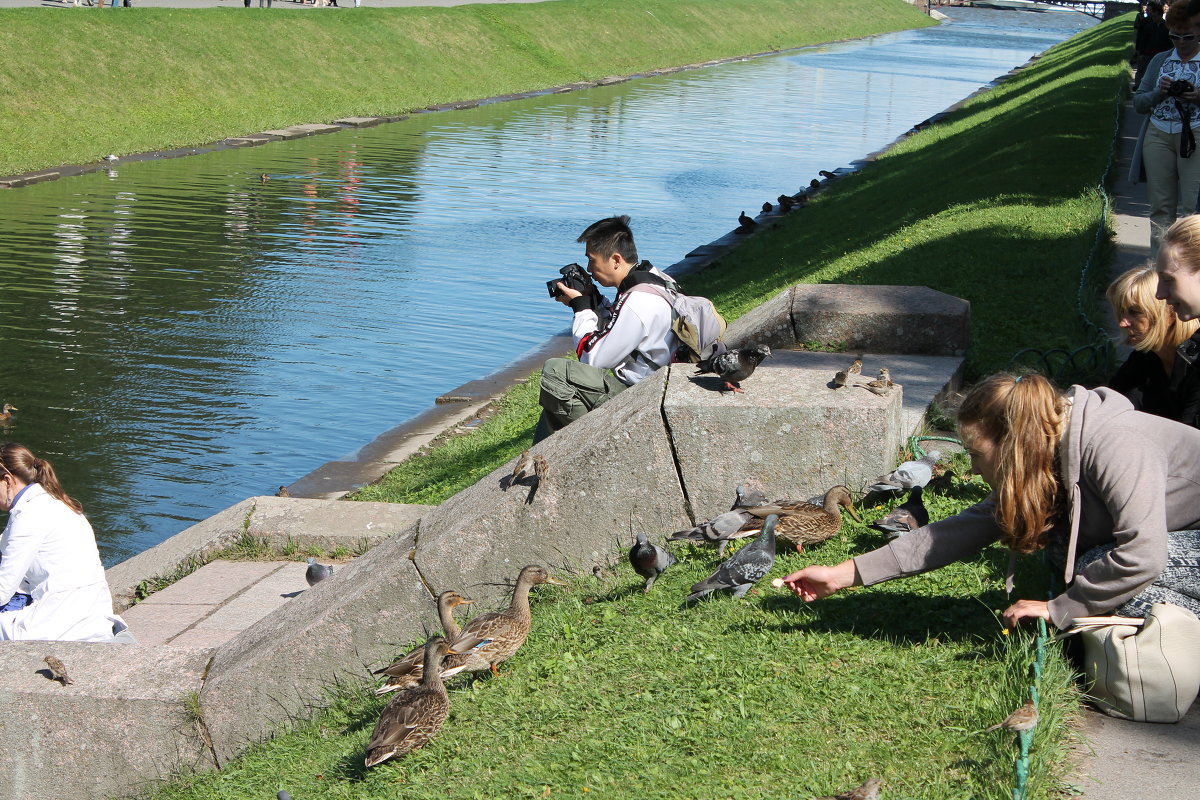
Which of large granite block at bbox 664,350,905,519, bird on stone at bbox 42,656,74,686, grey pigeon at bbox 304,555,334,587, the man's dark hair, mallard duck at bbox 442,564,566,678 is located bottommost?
grey pigeon at bbox 304,555,334,587

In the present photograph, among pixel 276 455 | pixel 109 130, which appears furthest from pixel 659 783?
pixel 109 130

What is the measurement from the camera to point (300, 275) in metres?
18.5

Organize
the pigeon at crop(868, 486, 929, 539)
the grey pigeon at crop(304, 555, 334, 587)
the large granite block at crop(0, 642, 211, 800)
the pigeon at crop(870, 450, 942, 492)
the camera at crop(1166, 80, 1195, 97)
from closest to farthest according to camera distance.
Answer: the pigeon at crop(868, 486, 929, 539), the pigeon at crop(870, 450, 942, 492), the large granite block at crop(0, 642, 211, 800), the grey pigeon at crop(304, 555, 334, 587), the camera at crop(1166, 80, 1195, 97)

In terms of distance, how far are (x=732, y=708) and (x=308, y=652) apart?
2571 mm

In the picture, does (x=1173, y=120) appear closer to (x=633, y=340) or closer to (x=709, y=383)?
(x=633, y=340)

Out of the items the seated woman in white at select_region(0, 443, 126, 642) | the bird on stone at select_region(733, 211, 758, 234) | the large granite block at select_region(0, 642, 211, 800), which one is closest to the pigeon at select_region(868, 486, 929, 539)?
the large granite block at select_region(0, 642, 211, 800)

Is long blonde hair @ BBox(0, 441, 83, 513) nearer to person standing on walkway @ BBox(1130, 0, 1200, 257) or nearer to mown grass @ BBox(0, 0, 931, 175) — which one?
person standing on walkway @ BBox(1130, 0, 1200, 257)

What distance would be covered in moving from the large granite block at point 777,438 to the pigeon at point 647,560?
21.4 inches

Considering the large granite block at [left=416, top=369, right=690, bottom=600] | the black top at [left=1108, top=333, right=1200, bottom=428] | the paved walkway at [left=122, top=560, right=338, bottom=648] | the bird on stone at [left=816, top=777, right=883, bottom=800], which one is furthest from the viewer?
the paved walkway at [left=122, top=560, right=338, bottom=648]

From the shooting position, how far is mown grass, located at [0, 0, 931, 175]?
28.0 metres

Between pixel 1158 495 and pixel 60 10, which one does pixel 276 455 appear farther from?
pixel 60 10

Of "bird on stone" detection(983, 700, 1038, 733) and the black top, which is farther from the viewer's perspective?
the black top

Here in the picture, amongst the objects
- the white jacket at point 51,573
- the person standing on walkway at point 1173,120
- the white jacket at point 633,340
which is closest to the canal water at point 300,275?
the white jacket at point 51,573

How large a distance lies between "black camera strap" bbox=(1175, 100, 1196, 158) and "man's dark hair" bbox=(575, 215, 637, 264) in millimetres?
4333
